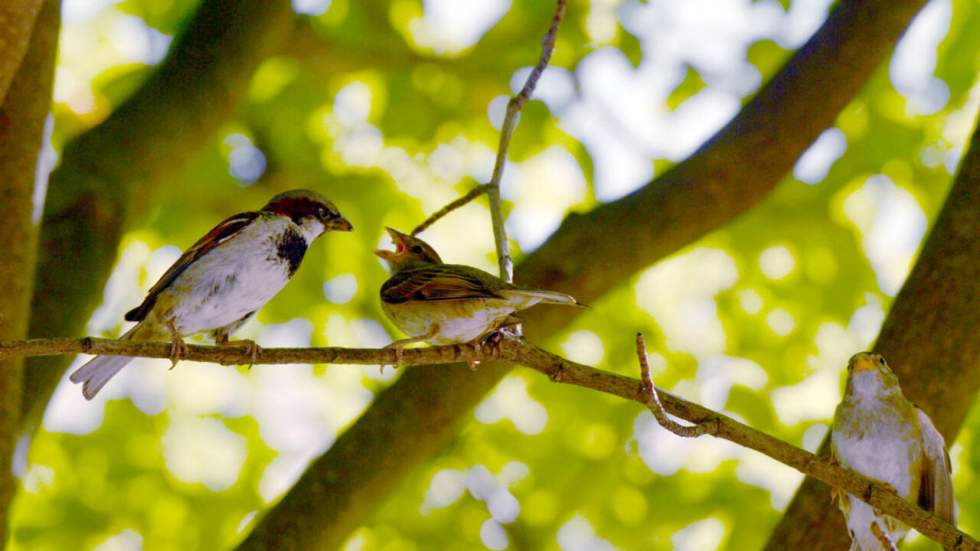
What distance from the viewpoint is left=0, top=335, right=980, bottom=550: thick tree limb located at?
9.00 feet

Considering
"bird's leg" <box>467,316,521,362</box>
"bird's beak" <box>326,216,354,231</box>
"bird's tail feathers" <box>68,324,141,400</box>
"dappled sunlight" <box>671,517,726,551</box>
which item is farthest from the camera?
"dappled sunlight" <box>671,517,726,551</box>

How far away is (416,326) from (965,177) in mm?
2749

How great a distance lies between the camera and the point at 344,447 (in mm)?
4824

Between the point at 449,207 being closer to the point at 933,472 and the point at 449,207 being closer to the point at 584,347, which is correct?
the point at 933,472

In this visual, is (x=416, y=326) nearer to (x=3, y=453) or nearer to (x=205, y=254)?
(x=205, y=254)

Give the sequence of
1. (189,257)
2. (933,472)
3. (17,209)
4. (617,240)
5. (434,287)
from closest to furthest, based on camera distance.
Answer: (434,287) → (933,472) → (17,209) → (189,257) → (617,240)

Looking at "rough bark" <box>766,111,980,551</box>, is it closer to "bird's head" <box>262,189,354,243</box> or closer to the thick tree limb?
the thick tree limb

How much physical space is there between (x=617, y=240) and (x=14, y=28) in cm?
271

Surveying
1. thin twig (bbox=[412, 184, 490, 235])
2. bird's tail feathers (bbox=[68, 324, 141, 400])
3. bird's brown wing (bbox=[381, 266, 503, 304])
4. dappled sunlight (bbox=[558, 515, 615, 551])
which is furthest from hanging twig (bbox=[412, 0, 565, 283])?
dappled sunlight (bbox=[558, 515, 615, 551])

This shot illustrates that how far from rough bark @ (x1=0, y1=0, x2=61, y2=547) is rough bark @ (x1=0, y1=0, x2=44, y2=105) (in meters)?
0.68

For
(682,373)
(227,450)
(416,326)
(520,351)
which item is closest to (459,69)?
(682,373)

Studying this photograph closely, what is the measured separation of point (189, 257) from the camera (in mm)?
4422

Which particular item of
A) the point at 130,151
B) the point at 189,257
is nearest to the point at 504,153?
the point at 189,257

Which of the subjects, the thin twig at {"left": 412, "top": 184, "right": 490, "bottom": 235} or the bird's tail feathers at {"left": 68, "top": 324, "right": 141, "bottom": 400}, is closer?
the thin twig at {"left": 412, "top": 184, "right": 490, "bottom": 235}
